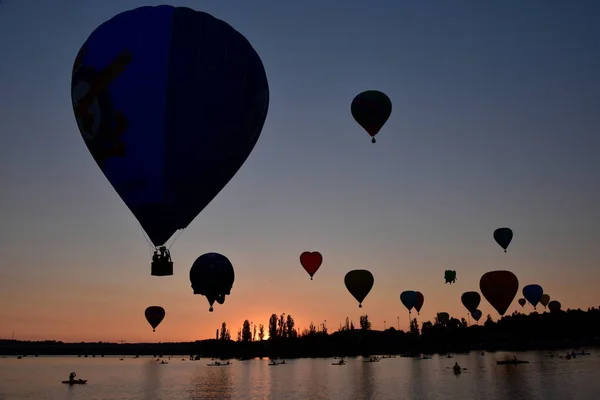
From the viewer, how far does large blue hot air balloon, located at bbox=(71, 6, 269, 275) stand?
18.3m

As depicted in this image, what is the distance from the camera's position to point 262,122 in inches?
845

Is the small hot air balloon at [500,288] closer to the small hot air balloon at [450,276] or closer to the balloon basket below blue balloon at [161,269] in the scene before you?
the small hot air balloon at [450,276]

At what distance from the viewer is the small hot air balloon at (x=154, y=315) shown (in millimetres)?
55984

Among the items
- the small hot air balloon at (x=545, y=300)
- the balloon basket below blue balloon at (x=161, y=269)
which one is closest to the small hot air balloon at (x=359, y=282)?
the balloon basket below blue balloon at (x=161, y=269)

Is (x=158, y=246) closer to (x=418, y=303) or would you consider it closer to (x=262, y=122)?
(x=262, y=122)

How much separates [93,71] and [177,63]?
2.94m

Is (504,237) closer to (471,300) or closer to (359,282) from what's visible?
(359,282)

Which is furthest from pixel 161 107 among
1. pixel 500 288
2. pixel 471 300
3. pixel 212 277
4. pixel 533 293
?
Answer: pixel 533 293

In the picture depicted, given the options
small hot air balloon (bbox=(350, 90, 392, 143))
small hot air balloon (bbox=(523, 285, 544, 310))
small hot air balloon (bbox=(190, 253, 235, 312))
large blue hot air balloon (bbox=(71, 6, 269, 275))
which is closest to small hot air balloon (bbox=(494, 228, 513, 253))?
small hot air balloon (bbox=(350, 90, 392, 143))

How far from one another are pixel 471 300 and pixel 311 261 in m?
26.5

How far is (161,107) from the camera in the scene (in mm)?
18281

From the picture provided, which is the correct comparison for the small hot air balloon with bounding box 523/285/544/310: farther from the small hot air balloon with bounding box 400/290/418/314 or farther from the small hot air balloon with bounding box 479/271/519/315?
the small hot air balloon with bounding box 479/271/519/315

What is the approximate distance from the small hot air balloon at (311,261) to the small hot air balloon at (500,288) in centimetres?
1464

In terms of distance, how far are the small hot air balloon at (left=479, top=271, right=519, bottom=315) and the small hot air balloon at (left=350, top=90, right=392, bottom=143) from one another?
2180 cm
